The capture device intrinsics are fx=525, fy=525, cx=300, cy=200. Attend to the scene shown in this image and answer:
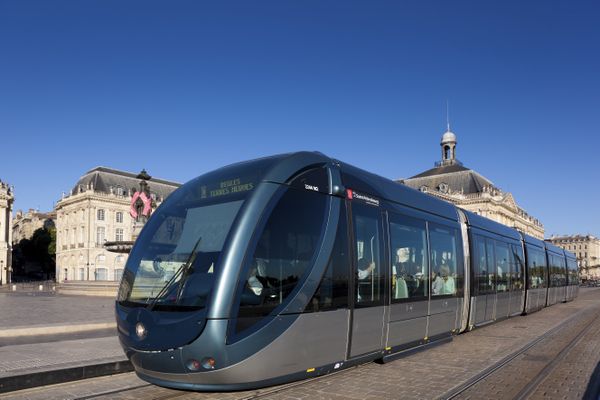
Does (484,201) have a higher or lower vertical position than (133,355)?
higher

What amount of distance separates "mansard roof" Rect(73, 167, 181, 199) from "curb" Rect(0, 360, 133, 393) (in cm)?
8101

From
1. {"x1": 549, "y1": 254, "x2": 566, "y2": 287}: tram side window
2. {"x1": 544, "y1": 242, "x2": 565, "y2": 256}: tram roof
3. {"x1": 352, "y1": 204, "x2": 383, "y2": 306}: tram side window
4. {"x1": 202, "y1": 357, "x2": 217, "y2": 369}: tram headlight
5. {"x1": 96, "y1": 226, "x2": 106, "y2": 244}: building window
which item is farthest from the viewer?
{"x1": 96, "y1": 226, "x2": 106, "y2": 244}: building window

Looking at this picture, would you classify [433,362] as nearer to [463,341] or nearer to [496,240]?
[463,341]

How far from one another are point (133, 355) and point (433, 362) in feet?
17.9

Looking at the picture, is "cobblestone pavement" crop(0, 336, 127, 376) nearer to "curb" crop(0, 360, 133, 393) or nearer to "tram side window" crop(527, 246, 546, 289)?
"curb" crop(0, 360, 133, 393)

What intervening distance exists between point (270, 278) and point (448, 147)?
105536mm

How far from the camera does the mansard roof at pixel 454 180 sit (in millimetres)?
98688

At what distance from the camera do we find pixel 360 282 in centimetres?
748

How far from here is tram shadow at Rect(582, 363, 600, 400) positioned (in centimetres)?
702

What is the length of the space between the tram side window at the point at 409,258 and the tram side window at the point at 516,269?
305 inches

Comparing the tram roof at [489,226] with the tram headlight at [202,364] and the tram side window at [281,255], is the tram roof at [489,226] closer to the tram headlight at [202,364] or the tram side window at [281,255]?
the tram side window at [281,255]

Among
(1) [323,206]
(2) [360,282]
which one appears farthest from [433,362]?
(1) [323,206]

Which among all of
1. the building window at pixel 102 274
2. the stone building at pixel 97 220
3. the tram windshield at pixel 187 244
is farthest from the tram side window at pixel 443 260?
the building window at pixel 102 274

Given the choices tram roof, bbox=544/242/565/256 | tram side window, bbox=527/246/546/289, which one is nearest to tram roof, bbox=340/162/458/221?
tram side window, bbox=527/246/546/289
